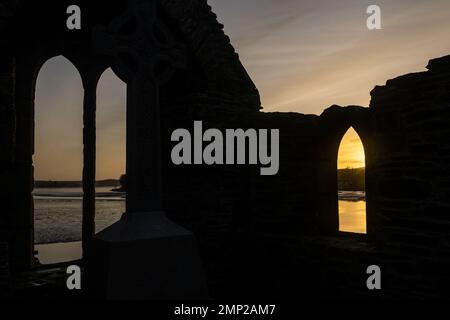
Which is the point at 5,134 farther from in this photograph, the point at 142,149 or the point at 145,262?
the point at 145,262

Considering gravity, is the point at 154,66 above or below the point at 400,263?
above

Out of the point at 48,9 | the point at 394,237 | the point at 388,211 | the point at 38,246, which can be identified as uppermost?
the point at 48,9

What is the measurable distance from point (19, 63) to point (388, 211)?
5.76 meters

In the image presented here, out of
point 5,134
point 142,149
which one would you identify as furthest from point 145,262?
point 5,134

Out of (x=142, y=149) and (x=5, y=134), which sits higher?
(x=5, y=134)

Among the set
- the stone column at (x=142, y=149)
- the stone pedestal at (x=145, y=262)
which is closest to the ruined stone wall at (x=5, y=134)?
the stone pedestal at (x=145, y=262)

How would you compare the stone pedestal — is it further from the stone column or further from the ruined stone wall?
the ruined stone wall

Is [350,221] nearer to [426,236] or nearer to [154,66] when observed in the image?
[426,236]

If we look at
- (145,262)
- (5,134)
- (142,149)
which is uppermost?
(5,134)

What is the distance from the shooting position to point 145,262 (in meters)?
3.17

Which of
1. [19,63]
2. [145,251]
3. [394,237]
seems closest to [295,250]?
[394,237]

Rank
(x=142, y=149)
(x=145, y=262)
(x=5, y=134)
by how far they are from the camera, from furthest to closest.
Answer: (x=5, y=134), (x=142, y=149), (x=145, y=262)

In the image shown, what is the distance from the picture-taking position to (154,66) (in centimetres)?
374

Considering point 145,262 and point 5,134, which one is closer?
point 145,262
